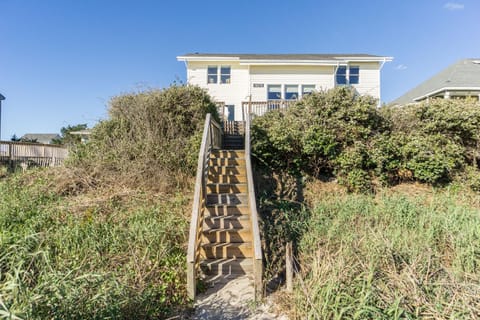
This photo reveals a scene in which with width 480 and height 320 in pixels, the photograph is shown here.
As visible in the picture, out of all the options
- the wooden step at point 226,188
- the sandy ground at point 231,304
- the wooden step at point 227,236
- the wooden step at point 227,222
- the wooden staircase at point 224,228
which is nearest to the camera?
the sandy ground at point 231,304

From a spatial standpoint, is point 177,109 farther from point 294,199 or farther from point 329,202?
point 329,202

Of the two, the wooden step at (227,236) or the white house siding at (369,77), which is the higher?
the white house siding at (369,77)

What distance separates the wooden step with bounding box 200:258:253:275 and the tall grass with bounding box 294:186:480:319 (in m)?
0.83

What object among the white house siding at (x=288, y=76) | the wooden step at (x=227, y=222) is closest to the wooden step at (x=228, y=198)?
the wooden step at (x=227, y=222)

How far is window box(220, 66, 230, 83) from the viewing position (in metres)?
15.3

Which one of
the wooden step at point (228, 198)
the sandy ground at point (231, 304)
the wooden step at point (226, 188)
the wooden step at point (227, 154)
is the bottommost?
the sandy ground at point (231, 304)

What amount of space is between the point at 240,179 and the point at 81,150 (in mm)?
4786

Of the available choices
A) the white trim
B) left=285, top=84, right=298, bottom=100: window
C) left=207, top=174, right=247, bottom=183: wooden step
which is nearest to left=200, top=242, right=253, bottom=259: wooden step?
left=207, top=174, right=247, bottom=183: wooden step

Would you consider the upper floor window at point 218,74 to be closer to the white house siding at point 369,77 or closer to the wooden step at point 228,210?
the white house siding at point 369,77

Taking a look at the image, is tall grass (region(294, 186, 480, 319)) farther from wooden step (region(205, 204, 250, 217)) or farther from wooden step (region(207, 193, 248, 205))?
wooden step (region(207, 193, 248, 205))

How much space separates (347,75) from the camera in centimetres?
1528

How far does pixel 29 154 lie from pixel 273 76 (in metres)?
12.9

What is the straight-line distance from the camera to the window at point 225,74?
50.1ft

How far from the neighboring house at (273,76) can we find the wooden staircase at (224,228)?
9.93m
